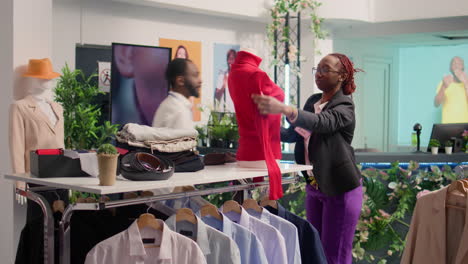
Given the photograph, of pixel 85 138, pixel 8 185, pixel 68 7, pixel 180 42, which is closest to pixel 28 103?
pixel 8 185

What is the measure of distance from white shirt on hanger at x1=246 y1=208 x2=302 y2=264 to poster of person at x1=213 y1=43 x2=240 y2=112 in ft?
21.0

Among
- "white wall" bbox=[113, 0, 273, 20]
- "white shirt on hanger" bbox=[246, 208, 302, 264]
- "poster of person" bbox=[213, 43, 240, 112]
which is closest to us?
"white shirt on hanger" bbox=[246, 208, 302, 264]

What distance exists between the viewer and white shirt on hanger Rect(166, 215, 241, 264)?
2.62 m

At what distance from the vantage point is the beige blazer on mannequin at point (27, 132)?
468cm

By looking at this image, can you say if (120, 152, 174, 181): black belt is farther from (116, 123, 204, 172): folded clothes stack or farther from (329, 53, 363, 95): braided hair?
(329, 53, 363, 95): braided hair

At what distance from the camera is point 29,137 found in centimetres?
479

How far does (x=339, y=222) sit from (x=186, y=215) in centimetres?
110

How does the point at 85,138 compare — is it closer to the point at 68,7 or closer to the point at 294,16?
the point at 68,7

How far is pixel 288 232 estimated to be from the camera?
3.00m

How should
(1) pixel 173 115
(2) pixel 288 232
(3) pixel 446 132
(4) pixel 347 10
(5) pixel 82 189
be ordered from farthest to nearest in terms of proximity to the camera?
(4) pixel 347 10 → (3) pixel 446 132 → (1) pixel 173 115 → (2) pixel 288 232 → (5) pixel 82 189

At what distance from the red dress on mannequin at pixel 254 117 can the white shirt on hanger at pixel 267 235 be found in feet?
0.59

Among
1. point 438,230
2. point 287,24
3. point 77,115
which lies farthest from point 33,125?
point 287,24

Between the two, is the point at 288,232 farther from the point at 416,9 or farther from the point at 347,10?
the point at 416,9

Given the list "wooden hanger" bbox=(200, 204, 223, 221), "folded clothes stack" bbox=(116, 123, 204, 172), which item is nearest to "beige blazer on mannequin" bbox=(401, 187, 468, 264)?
"wooden hanger" bbox=(200, 204, 223, 221)
